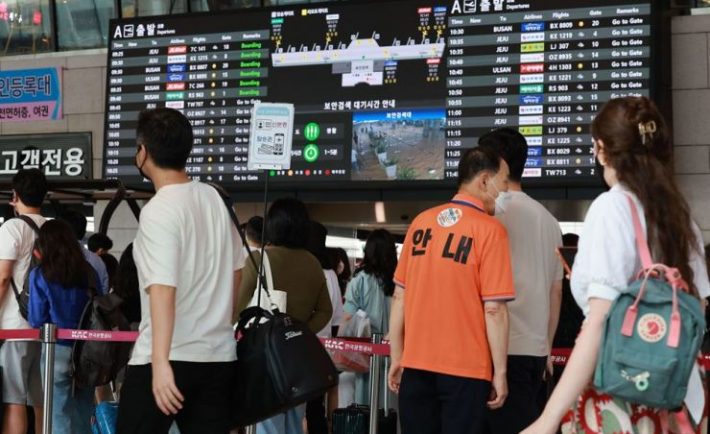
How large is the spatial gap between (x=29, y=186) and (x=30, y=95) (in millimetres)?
5107

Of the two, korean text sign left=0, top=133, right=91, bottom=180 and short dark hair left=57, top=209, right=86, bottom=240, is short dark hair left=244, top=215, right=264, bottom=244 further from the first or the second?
korean text sign left=0, top=133, right=91, bottom=180

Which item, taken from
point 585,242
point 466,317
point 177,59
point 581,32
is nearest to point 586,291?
point 585,242

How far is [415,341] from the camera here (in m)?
4.17

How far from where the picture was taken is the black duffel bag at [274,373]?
357 cm

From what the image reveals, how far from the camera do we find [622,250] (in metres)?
2.61

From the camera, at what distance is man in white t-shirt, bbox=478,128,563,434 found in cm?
436

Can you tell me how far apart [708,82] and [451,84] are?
1.98 meters

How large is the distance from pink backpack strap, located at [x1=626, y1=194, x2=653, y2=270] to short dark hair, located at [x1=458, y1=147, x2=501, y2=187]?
1.62 metres

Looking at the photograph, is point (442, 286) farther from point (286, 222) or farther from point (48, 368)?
point (48, 368)

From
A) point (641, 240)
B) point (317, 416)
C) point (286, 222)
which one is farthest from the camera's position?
point (317, 416)

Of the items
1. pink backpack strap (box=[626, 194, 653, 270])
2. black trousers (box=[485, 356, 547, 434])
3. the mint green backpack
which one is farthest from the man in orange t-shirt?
the mint green backpack

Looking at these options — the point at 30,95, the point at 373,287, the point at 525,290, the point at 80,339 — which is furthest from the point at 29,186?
the point at 30,95

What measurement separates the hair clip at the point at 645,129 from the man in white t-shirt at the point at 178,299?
1.42 meters

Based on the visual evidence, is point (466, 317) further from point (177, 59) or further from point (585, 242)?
point (177, 59)
